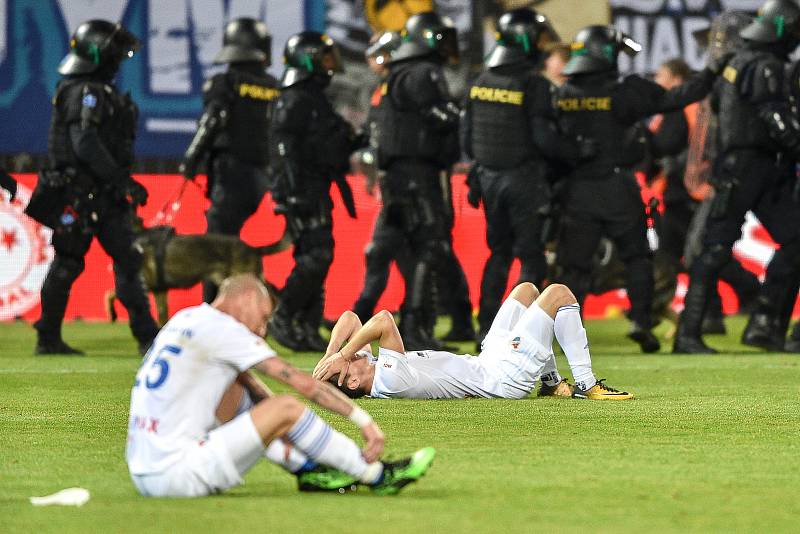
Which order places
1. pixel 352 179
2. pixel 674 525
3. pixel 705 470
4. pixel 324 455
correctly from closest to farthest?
1. pixel 674 525
2. pixel 324 455
3. pixel 705 470
4. pixel 352 179

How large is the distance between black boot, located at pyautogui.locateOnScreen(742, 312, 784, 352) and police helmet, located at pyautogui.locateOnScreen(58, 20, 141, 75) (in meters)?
5.39

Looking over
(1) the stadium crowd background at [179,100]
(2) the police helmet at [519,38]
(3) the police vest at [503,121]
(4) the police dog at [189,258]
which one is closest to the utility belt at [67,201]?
(4) the police dog at [189,258]

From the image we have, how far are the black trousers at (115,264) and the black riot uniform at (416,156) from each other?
2045 mm

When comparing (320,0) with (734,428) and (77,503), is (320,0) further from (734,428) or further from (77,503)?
(77,503)

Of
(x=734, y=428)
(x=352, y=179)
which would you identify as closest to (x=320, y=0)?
(x=352, y=179)

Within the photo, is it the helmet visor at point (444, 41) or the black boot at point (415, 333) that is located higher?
A: the helmet visor at point (444, 41)

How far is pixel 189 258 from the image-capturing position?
13.0m

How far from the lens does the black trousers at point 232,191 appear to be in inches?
507

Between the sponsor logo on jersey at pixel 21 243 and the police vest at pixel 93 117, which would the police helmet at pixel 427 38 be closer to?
the police vest at pixel 93 117

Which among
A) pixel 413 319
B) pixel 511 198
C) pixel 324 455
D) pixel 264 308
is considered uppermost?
pixel 264 308

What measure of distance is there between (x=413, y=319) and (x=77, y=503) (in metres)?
7.21

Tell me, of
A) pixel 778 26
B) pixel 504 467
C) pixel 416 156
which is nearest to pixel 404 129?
pixel 416 156

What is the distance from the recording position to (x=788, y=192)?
12.0 metres

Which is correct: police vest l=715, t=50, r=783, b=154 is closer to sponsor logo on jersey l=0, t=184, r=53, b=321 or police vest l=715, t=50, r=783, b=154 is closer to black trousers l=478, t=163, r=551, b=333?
black trousers l=478, t=163, r=551, b=333
